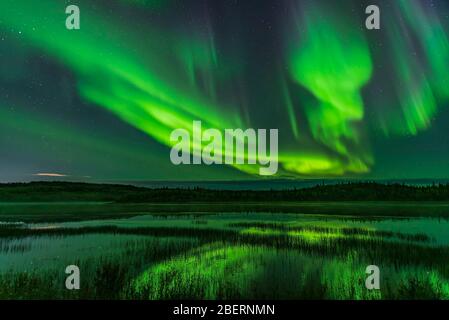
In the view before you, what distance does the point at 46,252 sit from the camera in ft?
62.4

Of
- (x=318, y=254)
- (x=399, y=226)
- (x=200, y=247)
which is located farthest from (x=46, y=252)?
(x=399, y=226)

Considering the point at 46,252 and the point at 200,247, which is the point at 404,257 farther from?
the point at 46,252

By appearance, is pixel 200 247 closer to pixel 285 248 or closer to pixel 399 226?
pixel 285 248

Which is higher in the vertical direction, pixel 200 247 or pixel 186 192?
pixel 186 192

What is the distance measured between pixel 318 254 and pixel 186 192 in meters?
67.9

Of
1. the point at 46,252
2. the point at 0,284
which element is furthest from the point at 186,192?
the point at 0,284
